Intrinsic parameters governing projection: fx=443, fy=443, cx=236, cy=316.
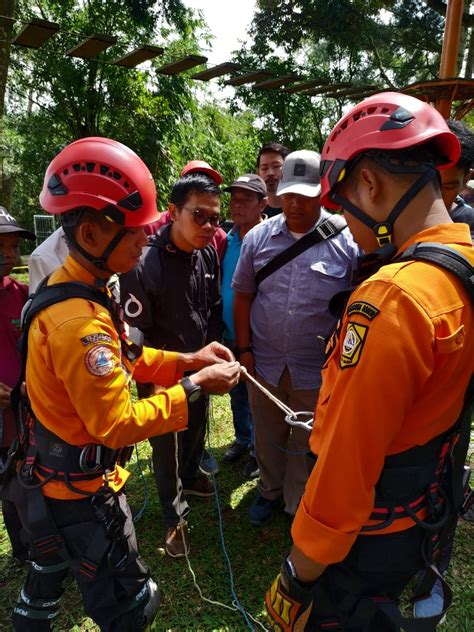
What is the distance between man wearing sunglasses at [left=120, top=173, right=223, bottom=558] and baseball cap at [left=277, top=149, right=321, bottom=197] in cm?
50

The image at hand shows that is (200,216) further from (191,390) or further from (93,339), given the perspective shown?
(93,339)

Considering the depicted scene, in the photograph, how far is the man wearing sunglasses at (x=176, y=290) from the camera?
2984 mm

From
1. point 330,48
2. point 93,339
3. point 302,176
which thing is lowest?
point 93,339

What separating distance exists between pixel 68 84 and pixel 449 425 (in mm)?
16287

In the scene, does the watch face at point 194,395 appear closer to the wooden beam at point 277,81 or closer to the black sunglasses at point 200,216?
the black sunglasses at point 200,216

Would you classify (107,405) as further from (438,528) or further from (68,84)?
(68,84)

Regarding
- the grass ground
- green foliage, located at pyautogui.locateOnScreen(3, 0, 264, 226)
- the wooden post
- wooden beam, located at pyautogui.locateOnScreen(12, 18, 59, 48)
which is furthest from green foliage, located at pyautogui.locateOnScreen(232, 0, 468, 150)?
the grass ground

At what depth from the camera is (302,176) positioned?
2949 mm

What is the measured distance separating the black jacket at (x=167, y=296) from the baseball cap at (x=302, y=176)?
2.72ft

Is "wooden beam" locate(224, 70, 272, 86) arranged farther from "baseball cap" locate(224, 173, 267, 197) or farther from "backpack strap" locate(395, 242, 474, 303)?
"backpack strap" locate(395, 242, 474, 303)

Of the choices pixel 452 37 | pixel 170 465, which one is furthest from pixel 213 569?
pixel 452 37

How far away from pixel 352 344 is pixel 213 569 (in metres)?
2.51

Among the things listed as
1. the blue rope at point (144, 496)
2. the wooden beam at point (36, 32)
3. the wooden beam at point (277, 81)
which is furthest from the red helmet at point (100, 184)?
the wooden beam at point (277, 81)

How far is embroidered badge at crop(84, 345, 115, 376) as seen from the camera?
162 cm
